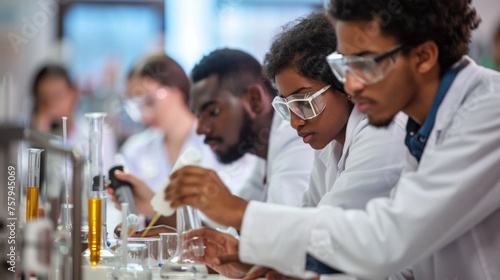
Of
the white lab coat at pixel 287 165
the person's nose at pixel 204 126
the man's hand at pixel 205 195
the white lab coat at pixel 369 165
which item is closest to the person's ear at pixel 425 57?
the white lab coat at pixel 369 165

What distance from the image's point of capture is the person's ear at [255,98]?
167 inches

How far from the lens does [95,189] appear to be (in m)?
2.65

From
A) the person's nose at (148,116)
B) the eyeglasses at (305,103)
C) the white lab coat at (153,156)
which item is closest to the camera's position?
the eyeglasses at (305,103)

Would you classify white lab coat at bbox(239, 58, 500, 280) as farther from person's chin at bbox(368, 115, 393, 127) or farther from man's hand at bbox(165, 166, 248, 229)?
person's chin at bbox(368, 115, 393, 127)

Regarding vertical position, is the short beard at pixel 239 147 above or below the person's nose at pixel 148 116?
below

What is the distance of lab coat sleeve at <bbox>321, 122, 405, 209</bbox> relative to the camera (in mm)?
2564

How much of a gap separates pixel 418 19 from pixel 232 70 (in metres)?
2.19

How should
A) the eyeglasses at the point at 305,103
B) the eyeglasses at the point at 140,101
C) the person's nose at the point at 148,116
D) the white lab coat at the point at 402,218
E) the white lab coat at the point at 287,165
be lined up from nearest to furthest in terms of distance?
the white lab coat at the point at 402,218, the eyeglasses at the point at 305,103, the white lab coat at the point at 287,165, the eyeglasses at the point at 140,101, the person's nose at the point at 148,116

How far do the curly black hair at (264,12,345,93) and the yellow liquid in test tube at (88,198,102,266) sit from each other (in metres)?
0.80

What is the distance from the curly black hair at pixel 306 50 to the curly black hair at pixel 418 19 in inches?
22.5

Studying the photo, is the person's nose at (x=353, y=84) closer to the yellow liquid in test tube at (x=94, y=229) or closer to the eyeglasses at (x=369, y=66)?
the eyeglasses at (x=369, y=66)

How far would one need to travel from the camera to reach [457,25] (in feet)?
7.49

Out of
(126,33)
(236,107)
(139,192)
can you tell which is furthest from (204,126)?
(126,33)

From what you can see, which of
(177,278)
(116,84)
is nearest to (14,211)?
(177,278)
